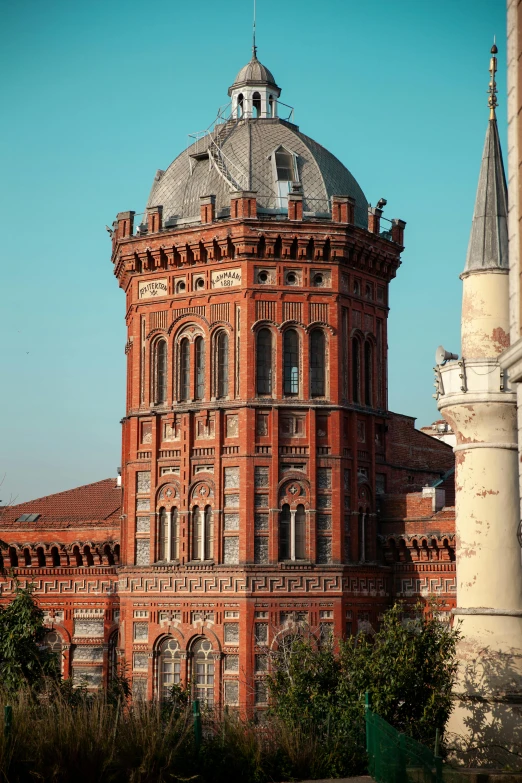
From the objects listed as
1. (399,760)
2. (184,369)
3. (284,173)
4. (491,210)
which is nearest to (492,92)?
(491,210)

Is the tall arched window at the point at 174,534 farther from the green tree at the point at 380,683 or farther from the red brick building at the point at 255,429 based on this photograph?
the green tree at the point at 380,683

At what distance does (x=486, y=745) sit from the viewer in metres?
31.9

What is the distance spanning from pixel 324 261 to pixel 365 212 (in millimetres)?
4192

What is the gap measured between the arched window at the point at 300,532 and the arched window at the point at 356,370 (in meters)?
4.13

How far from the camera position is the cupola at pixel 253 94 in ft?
157

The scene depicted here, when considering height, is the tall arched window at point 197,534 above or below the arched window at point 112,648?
above

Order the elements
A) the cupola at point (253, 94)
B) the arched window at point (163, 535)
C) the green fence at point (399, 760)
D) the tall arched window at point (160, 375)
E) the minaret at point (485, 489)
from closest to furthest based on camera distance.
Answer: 1. the green fence at point (399, 760)
2. the minaret at point (485, 489)
3. the arched window at point (163, 535)
4. the tall arched window at point (160, 375)
5. the cupola at point (253, 94)

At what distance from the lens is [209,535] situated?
4225 cm

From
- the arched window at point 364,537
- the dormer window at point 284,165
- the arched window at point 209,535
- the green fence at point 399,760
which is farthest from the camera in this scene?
the dormer window at point 284,165

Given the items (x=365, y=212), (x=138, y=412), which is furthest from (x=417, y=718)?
(x=365, y=212)

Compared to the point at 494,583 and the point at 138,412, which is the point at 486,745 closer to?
the point at 494,583

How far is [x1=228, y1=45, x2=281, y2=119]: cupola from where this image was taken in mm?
47812

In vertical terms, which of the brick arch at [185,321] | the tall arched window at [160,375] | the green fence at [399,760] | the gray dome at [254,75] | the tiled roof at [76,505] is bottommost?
the green fence at [399,760]

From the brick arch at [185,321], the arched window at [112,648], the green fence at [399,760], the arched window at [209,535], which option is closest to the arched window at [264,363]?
the brick arch at [185,321]
